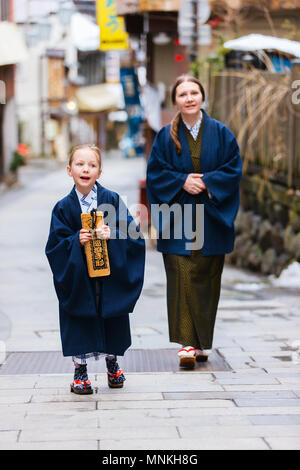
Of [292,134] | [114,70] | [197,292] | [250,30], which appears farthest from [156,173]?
[114,70]

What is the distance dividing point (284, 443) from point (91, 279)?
1.54 metres

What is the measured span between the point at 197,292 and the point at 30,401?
1435mm

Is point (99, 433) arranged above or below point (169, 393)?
above

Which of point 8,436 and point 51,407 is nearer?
point 8,436

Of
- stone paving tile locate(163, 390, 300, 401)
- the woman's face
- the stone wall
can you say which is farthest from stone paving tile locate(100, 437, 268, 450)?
the stone wall

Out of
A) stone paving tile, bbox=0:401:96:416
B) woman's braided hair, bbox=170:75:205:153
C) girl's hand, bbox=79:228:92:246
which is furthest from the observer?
woman's braided hair, bbox=170:75:205:153

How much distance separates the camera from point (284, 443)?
3846mm

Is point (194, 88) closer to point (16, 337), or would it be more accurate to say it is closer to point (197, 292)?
point (197, 292)

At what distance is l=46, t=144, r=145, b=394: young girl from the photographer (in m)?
4.76

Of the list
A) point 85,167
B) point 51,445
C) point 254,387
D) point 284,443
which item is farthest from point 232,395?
point 85,167

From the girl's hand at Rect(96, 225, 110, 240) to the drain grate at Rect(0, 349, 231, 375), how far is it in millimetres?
1226

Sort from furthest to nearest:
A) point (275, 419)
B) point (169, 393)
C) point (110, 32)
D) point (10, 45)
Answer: point (10, 45)
point (110, 32)
point (169, 393)
point (275, 419)

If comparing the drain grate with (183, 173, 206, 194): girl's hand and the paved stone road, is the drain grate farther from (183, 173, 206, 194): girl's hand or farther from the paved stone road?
(183, 173, 206, 194): girl's hand

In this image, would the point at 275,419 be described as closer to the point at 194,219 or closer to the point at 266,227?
the point at 194,219
